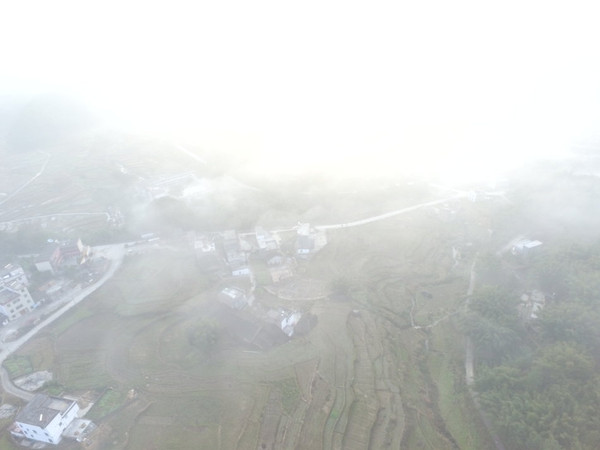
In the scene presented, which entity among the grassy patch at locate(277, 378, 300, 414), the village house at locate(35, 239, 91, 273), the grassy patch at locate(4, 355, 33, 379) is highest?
the village house at locate(35, 239, 91, 273)

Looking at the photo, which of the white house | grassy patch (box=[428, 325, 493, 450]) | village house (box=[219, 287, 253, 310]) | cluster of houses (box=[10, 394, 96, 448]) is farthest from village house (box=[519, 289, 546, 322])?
the white house

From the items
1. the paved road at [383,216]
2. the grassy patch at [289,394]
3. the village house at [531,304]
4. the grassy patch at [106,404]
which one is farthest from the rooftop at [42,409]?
the village house at [531,304]

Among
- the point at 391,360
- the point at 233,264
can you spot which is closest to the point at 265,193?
the point at 233,264

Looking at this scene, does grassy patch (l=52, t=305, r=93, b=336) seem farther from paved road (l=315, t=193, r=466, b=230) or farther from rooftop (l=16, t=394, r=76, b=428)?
paved road (l=315, t=193, r=466, b=230)

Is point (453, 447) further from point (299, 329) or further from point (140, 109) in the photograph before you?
point (140, 109)

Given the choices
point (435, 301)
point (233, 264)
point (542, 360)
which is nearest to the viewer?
point (542, 360)

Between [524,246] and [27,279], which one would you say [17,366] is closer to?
[27,279]

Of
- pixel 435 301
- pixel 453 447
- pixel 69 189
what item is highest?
pixel 69 189
